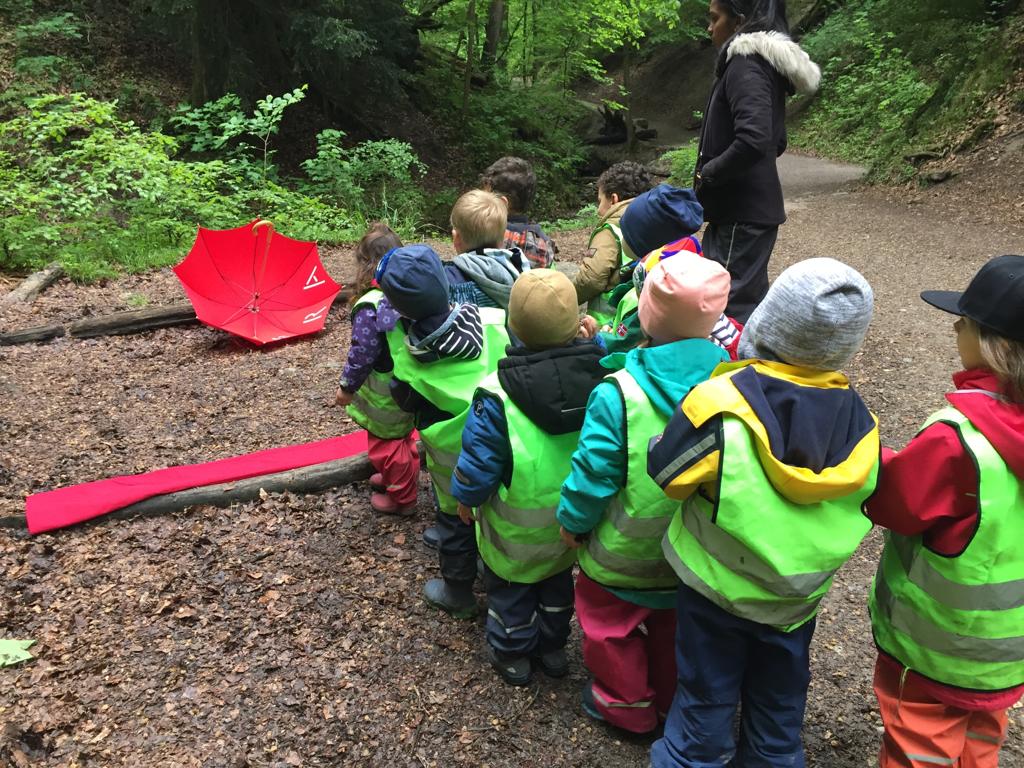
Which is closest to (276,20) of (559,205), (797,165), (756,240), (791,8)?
(559,205)

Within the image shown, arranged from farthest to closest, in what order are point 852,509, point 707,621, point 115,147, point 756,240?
point 115,147
point 756,240
point 707,621
point 852,509

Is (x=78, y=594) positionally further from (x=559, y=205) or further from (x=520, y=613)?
(x=559, y=205)

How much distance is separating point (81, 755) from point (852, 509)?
2.54 m

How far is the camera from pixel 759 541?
1.79m

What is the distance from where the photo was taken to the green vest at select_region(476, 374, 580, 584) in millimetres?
2369

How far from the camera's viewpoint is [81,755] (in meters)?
2.31

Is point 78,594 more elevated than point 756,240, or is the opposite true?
point 756,240

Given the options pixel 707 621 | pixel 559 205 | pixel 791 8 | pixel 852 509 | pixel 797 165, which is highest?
pixel 791 8

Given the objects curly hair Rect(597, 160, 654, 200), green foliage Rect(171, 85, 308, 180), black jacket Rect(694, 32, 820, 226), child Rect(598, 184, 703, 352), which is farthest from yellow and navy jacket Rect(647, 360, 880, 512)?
green foliage Rect(171, 85, 308, 180)

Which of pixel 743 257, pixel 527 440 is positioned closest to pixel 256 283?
pixel 743 257

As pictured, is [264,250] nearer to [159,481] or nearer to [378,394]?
[159,481]

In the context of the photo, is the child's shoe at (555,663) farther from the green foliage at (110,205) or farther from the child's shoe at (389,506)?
the green foliage at (110,205)

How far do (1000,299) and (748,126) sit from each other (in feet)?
6.28

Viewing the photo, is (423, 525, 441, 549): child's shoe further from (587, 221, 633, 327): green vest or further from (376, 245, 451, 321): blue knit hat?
(587, 221, 633, 327): green vest
